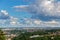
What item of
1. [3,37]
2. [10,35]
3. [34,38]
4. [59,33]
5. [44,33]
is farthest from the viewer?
[59,33]

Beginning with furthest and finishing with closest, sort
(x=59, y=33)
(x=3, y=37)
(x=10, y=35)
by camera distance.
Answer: (x=59, y=33), (x=10, y=35), (x=3, y=37)

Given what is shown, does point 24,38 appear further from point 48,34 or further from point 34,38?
point 48,34

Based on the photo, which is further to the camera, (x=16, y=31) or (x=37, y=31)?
(x=37, y=31)

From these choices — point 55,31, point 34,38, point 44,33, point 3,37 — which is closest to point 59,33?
point 55,31

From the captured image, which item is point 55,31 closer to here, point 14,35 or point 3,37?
point 14,35

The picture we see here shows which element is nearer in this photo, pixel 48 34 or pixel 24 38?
pixel 24 38

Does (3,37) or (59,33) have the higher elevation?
(3,37)

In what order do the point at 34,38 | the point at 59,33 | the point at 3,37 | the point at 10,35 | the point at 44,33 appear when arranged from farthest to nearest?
the point at 59,33 < the point at 44,33 < the point at 34,38 < the point at 10,35 < the point at 3,37

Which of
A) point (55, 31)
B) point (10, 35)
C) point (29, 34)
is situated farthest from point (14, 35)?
point (55, 31)
